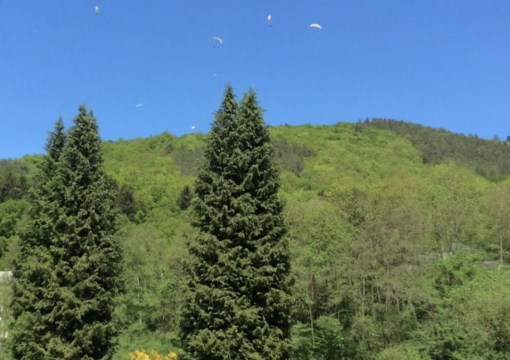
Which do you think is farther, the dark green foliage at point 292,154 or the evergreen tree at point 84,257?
the dark green foliage at point 292,154

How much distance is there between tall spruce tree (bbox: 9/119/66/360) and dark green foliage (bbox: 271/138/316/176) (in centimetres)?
5212

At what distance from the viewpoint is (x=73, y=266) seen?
14336mm

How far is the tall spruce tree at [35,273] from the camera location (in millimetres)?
14227

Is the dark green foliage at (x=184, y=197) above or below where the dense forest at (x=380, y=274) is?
above

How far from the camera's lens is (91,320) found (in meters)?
14.6

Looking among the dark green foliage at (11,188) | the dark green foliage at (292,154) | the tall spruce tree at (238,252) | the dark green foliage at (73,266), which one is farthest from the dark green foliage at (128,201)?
the tall spruce tree at (238,252)

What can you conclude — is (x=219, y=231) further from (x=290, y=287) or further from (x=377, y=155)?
(x=377, y=155)

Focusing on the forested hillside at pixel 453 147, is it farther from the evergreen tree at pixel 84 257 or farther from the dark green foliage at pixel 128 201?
the evergreen tree at pixel 84 257

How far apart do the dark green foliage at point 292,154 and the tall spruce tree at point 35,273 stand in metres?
52.1

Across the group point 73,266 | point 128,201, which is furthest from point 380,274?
point 128,201

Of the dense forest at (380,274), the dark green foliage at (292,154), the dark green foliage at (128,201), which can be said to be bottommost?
the dense forest at (380,274)

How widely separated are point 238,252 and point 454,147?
8602 cm

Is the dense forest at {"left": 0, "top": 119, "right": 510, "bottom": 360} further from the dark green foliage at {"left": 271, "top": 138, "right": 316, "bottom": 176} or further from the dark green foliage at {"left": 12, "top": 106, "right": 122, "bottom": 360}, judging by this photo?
the dark green foliage at {"left": 271, "top": 138, "right": 316, "bottom": 176}

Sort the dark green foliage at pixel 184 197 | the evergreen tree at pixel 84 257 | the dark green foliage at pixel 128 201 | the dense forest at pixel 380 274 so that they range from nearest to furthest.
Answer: the evergreen tree at pixel 84 257 < the dense forest at pixel 380 274 < the dark green foliage at pixel 128 201 < the dark green foliage at pixel 184 197
